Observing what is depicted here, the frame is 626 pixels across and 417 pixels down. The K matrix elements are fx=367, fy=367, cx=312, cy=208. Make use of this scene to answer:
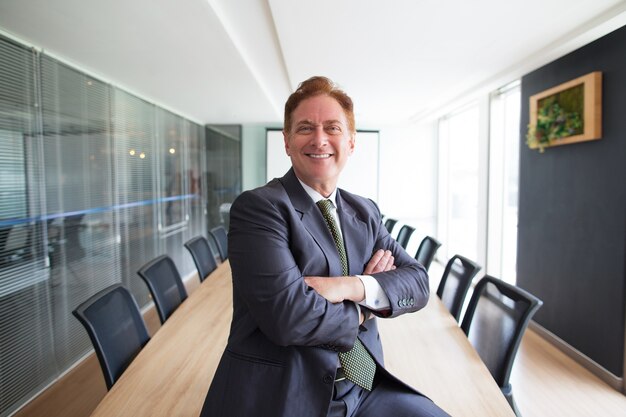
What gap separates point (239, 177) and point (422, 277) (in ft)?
22.0

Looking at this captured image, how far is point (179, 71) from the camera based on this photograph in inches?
148

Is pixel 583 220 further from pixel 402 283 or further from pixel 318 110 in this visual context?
pixel 318 110

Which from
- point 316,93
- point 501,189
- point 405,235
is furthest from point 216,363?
point 501,189

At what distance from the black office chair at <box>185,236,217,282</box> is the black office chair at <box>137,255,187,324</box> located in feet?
2.14

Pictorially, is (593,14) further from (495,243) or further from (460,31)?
(495,243)

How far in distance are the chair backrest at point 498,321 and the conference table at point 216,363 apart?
0.30 feet

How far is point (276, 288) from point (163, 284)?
168cm

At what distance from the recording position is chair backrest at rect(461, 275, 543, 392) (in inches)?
62.7

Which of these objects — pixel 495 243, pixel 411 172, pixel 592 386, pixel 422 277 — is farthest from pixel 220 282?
pixel 411 172

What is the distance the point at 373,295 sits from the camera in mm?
1118

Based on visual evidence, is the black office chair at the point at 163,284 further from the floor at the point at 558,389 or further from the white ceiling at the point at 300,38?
the floor at the point at 558,389

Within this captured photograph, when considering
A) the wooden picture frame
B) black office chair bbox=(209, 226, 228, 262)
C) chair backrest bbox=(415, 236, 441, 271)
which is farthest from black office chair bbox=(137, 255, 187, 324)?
the wooden picture frame

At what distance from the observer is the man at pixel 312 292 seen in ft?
3.15

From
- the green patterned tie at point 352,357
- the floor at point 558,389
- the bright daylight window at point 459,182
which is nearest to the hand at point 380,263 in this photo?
the green patterned tie at point 352,357
